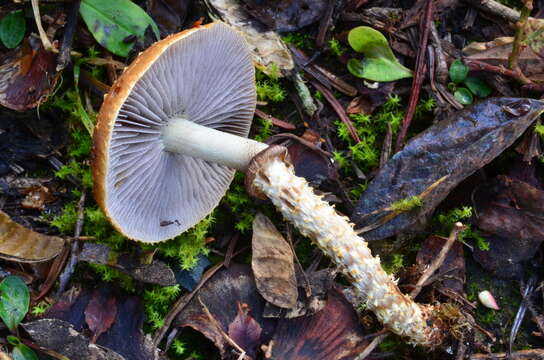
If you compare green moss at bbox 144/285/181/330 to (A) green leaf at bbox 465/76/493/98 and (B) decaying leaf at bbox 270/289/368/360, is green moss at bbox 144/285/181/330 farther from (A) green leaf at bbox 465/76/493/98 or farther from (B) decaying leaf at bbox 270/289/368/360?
(A) green leaf at bbox 465/76/493/98

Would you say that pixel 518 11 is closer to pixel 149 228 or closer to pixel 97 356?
pixel 149 228

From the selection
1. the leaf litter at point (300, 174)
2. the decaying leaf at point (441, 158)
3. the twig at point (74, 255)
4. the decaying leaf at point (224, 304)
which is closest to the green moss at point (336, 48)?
the leaf litter at point (300, 174)

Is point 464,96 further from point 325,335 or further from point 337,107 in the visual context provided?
point 325,335

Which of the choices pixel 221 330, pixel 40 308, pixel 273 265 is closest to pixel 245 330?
pixel 221 330

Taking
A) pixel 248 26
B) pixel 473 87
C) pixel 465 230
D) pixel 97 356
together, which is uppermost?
pixel 248 26

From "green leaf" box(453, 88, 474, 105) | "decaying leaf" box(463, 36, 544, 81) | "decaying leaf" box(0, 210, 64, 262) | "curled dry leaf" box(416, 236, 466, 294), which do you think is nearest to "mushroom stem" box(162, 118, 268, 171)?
"decaying leaf" box(0, 210, 64, 262)

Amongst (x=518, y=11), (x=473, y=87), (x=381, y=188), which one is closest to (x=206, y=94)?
(x=381, y=188)
